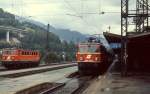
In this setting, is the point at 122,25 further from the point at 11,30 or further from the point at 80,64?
→ the point at 11,30

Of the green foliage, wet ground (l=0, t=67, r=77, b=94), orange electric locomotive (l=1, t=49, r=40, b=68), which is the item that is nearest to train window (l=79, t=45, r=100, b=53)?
wet ground (l=0, t=67, r=77, b=94)

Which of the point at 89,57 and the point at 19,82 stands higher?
the point at 89,57

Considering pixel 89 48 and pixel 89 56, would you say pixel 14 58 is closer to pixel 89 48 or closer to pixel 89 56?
pixel 89 48

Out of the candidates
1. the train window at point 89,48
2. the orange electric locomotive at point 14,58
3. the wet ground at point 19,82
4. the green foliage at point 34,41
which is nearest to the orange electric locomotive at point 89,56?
the train window at point 89,48

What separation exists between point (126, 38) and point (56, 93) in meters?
10.9

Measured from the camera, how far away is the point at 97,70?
1570 inches

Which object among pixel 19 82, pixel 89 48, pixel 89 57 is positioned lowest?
pixel 19 82

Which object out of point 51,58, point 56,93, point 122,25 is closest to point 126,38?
point 122,25

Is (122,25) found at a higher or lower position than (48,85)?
higher

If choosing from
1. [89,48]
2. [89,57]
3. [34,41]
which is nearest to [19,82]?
[89,57]

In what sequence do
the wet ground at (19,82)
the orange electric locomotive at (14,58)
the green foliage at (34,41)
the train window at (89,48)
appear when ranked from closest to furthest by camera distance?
1. the wet ground at (19,82)
2. the train window at (89,48)
3. the orange electric locomotive at (14,58)
4. the green foliage at (34,41)

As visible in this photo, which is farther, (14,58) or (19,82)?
(14,58)

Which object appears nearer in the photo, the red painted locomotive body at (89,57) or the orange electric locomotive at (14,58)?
the red painted locomotive body at (89,57)

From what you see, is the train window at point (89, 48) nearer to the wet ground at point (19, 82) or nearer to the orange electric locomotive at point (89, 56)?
the orange electric locomotive at point (89, 56)
